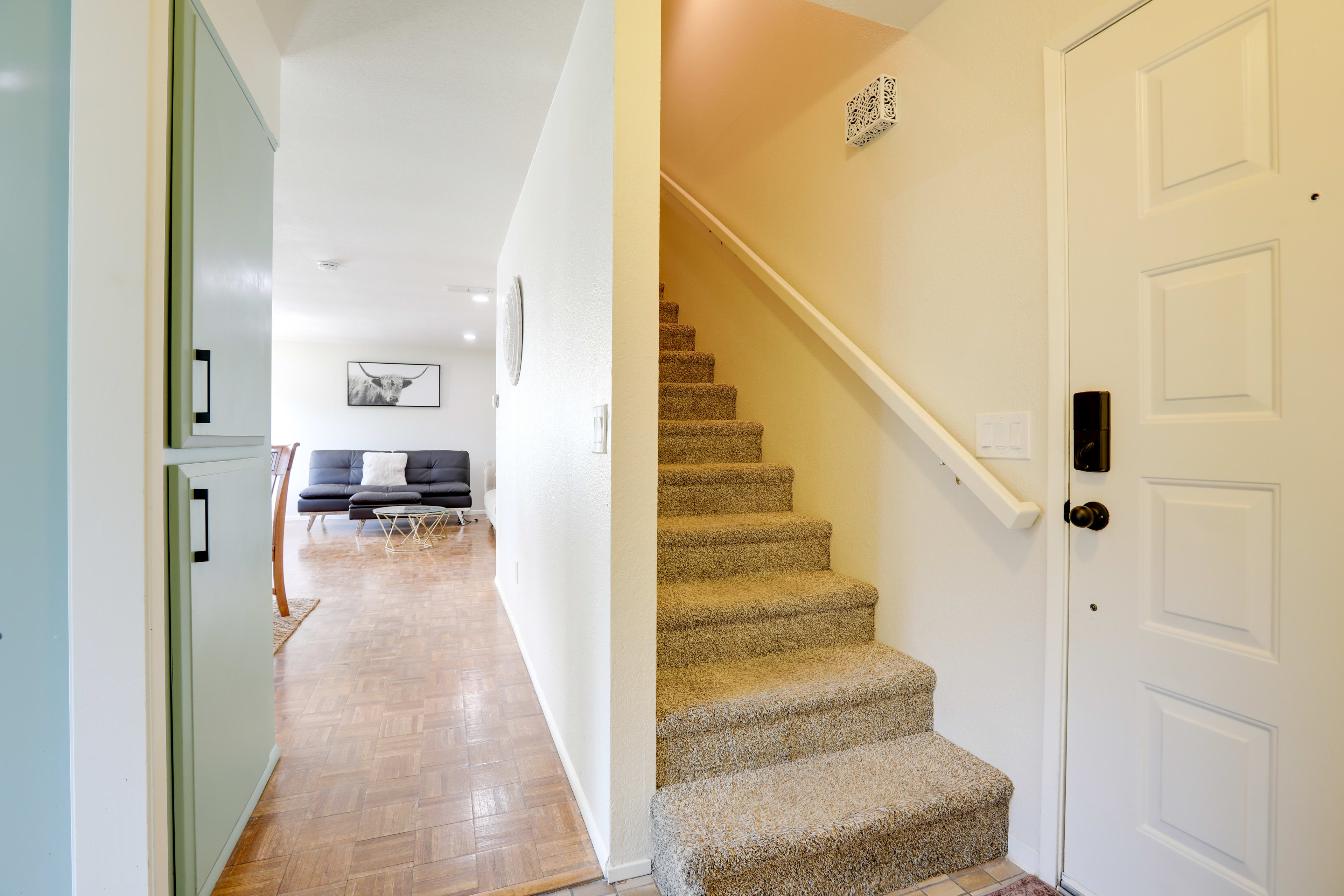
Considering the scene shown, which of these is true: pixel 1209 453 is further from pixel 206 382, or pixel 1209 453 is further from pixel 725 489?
pixel 206 382

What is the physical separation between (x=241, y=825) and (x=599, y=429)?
1.40m

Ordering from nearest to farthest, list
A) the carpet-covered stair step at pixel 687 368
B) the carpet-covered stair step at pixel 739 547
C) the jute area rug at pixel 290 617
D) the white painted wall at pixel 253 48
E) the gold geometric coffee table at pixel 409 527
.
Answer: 1. the white painted wall at pixel 253 48
2. the carpet-covered stair step at pixel 739 547
3. the carpet-covered stair step at pixel 687 368
4. the jute area rug at pixel 290 617
5. the gold geometric coffee table at pixel 409 527

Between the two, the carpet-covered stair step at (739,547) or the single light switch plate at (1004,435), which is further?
the carpet-covered stair step at (739,547)

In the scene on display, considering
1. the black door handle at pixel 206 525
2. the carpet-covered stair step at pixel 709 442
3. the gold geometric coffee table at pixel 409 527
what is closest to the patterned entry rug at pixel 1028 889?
the carpet-covered stair step at pixel 709 442

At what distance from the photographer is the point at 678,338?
326 cm

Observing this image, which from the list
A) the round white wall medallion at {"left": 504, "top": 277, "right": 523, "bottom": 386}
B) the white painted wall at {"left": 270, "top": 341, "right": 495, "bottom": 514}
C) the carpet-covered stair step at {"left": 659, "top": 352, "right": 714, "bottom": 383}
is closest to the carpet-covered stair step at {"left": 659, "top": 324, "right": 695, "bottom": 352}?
the carpet-covered stair step at {"left": 659, "top": 352, "right": 714, "bottom": 383}

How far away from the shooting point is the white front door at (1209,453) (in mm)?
966

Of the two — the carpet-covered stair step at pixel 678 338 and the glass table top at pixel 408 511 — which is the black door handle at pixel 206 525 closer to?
the carpet-covered stair step at pixel 678 338

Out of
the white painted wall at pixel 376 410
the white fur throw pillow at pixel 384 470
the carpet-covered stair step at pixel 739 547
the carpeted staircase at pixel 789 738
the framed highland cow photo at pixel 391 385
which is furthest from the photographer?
the framed highland cow photo at pixel 391 385

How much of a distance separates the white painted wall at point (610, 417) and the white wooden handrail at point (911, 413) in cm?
70

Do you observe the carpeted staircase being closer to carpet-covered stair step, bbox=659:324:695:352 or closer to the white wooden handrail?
the white wooden handrail

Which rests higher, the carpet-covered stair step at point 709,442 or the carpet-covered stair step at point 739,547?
the carpet-covered stair step at point 709,442

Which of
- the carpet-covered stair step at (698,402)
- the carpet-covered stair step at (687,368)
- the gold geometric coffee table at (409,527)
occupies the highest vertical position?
the carpet-covered stair step at (687,368)

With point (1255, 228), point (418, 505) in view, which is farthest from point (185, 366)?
point (418, 505)
